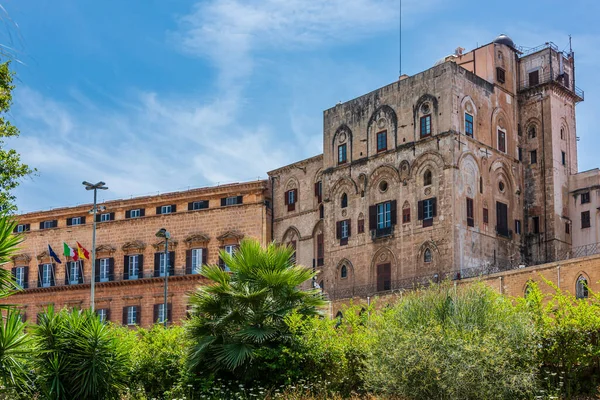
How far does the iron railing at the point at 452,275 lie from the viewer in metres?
40.2

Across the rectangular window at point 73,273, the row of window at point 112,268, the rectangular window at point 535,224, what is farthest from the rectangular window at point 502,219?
the rectangular window at point 73,273

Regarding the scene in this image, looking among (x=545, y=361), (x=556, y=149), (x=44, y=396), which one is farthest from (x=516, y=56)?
(x=44, y=396)

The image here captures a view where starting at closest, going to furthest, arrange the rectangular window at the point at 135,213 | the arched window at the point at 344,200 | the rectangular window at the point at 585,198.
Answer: the rectangular window at the point at 585,198, the arched window at the point at 344,200, the rectangular window at the point at 135,213

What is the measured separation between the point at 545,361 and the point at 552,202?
2721 cm

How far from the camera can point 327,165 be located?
Answer: 48.2 metres

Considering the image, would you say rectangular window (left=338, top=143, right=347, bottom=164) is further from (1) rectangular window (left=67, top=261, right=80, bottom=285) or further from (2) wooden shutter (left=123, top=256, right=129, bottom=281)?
(1) rectangular window (left=67, top=261, right=80, bottom=285)

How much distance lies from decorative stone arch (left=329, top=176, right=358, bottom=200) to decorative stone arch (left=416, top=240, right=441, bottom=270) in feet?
19.3

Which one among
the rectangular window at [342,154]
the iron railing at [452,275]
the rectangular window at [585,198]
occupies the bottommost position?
the iron railing at [452,275]

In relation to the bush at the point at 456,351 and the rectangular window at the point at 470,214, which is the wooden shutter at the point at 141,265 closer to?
the rectangular window at the point at 470,214

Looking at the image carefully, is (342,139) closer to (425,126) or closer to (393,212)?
(425,126)

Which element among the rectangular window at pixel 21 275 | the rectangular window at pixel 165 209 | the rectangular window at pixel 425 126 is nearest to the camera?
the rectangular window at pixel 425 126

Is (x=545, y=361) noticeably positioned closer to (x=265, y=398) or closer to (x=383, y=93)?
(x=265, y=398)

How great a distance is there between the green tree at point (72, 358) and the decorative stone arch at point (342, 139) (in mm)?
28566

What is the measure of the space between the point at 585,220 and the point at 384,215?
1044 centimetres
